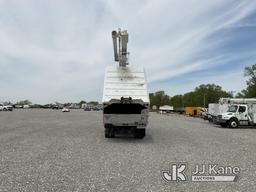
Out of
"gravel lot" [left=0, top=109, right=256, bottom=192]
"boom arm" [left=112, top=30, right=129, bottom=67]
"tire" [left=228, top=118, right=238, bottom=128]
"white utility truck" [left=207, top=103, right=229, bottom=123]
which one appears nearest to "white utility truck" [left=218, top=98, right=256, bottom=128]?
"tire" [left=228, top=118, right=238, bottom=128]

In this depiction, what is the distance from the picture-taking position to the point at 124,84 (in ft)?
62.3

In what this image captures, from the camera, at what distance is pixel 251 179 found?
8.41 metres

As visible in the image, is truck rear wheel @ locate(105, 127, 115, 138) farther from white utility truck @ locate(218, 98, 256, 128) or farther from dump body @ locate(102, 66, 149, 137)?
white utility truck @ locate(218, 98, 256, 128)

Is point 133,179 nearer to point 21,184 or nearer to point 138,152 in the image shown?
point 21,184

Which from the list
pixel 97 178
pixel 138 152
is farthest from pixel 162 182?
pixel 138 152

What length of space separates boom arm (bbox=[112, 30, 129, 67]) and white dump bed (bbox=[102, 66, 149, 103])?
977 millimetres

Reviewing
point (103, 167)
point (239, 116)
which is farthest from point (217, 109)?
point (103, 167)

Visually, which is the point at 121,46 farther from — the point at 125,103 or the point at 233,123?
the point at 233,123

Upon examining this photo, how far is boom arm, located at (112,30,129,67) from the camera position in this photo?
19625 mm

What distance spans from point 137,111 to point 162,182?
985cm

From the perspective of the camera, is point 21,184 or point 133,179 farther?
point 133,179

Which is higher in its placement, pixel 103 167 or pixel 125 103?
pixel 125 103

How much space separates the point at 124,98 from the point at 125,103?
0.91ft

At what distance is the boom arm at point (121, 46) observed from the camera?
19.6m
